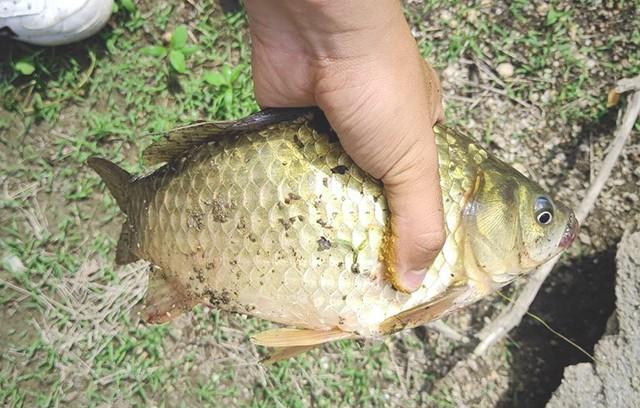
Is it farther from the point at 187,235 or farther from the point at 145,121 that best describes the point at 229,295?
the point at 145,121

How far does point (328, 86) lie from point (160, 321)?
100cm

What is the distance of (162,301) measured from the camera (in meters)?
2.23

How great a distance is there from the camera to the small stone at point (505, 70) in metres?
3.76

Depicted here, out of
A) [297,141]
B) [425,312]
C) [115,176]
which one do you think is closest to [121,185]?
[115,176]

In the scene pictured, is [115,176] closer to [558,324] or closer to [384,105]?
[384,105]

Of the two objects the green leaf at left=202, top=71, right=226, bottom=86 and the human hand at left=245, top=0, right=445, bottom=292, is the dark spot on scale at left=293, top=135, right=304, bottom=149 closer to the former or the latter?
the human hand at left=245, top=0, right=445, bottom=292

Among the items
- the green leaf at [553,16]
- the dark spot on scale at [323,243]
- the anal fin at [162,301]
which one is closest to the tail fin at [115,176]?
the anal fin at [162,301]

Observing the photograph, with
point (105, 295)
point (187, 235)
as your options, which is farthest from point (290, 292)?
point (105, 295)

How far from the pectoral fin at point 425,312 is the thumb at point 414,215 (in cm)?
8

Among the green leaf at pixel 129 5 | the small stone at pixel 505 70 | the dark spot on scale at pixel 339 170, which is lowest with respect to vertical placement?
the small stone at pixel 505 70

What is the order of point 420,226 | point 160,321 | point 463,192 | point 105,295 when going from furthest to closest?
point 105,295, point 160,321, point 463,192, point 420,226

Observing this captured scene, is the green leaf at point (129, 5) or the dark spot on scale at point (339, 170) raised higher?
the dark spot on scale at point (339, 170)

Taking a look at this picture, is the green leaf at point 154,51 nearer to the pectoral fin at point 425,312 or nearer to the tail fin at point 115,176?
the tail fin at point 115,176

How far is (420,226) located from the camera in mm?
1921
